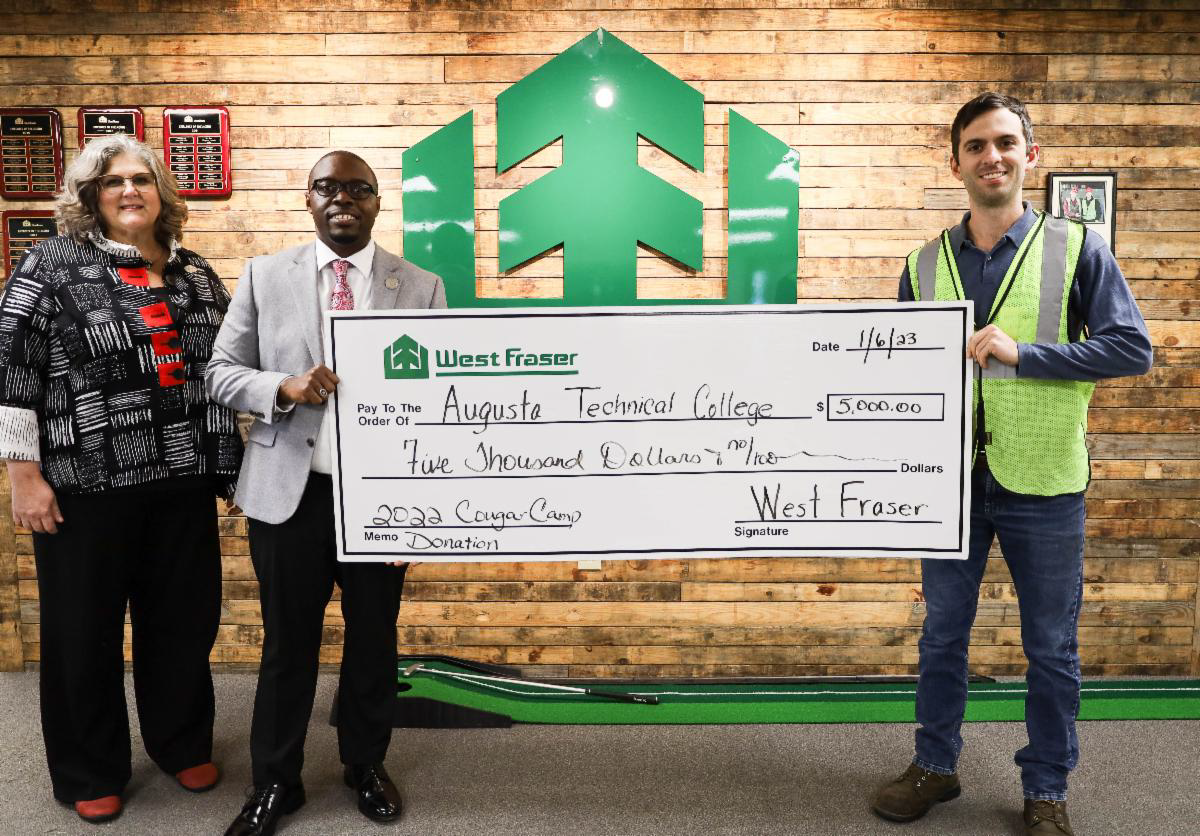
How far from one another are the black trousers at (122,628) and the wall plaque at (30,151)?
60.6 inches

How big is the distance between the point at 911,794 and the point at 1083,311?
133cm

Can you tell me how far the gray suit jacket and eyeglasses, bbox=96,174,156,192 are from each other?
0.44 m

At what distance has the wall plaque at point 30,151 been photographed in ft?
9.16

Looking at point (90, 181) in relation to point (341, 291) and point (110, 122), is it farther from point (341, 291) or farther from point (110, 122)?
point (110, 122)

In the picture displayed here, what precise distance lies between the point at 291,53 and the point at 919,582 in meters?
3.09

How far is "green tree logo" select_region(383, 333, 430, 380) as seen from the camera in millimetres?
1813

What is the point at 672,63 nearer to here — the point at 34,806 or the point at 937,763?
the point at 937,763

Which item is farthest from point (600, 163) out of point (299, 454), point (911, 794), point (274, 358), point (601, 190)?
point (911, 794)

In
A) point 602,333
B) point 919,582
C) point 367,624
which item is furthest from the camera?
Result: point 919,582

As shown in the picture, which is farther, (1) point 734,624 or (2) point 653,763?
(1) point 734,624

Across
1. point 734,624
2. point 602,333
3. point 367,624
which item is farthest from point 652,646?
point 602,333

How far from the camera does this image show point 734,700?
2754mm

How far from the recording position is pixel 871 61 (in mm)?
2770

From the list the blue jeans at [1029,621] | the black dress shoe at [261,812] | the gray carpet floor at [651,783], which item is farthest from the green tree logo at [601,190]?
the black dress shoe at [261,812]
